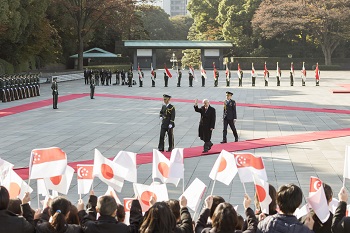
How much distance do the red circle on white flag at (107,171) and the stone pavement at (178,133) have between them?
3678 millimetres

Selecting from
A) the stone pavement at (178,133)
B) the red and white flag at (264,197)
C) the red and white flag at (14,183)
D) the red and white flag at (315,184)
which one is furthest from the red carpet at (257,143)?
the red and white flag at (315,184)

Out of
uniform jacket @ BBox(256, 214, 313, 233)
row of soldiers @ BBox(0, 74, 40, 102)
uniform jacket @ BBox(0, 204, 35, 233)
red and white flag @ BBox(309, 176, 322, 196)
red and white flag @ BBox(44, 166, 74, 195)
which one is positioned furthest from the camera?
row of soldiers @ BBox(0, 74, 40, 102)

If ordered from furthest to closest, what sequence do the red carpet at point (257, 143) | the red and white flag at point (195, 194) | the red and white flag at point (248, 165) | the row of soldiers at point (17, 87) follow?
1. the row of soldiers at point (17, 87)
2. the red carpet at point (257, 143)
3. the red and white flag at point (248, 165)
4. the red and white flag at point (195, 194)

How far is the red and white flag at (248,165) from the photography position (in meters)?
8.97

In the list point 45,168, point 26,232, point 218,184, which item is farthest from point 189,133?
point 26,232

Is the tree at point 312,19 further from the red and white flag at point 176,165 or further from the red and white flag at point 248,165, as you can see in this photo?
the red and white flag at point 248,165

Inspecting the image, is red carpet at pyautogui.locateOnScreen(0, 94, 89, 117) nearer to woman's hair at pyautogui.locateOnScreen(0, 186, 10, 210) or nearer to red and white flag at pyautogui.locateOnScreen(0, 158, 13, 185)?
red and white flag at pyautogui.locateOnScreen(0, 158, 13, 185)

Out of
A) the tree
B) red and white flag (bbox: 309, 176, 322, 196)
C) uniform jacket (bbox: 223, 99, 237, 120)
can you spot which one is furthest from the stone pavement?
the tree

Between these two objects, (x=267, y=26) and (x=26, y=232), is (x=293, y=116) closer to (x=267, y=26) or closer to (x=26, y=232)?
(x=26, y=232)

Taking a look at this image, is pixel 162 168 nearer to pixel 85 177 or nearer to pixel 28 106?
pixel 85 177

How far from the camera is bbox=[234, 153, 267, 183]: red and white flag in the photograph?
8969mm

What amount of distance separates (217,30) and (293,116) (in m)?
74.5

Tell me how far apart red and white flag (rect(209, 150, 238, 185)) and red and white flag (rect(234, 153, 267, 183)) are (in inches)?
3.3

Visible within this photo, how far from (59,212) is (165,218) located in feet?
3.88
